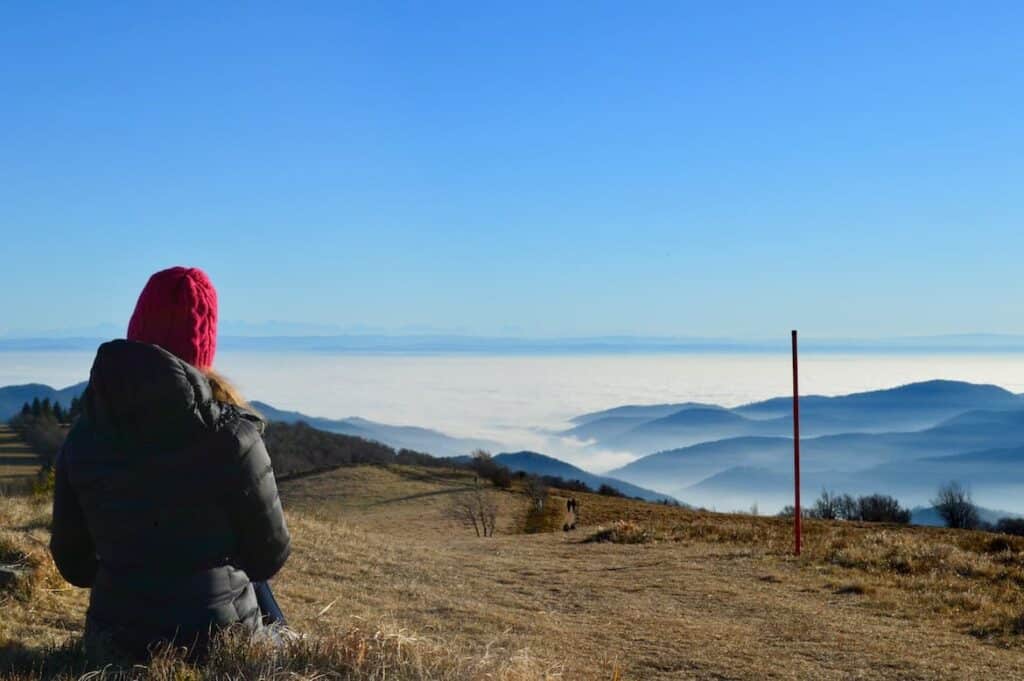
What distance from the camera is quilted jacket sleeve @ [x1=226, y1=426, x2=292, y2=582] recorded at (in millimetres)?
3969

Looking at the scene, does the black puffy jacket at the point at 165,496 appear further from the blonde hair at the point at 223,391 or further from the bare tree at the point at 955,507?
the bare tree at the point at 955,507

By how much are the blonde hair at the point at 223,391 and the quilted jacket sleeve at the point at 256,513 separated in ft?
0.86

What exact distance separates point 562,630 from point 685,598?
8.17ft

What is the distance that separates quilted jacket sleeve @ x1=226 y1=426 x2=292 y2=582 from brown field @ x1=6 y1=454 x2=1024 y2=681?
15.2 inches

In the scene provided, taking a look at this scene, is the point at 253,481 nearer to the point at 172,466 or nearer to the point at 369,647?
the point at 172,466

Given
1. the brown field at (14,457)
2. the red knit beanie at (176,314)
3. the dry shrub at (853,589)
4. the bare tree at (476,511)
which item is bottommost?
the bare tree at (476,511)

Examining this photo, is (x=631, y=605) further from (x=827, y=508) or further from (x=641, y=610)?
(x=827, y=508)

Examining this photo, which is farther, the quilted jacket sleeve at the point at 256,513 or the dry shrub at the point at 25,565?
the dry shrub at the point at 25,565

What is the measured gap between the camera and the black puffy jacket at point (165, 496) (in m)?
3.88

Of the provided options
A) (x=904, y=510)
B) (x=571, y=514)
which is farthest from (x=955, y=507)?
(x=571, y=514)

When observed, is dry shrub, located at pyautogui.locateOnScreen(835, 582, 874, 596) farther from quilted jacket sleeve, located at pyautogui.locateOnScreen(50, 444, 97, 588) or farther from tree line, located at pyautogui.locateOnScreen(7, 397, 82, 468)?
Answer: tree line, located at pyautogui.locateOnScreen(7, 397, 82, 468)

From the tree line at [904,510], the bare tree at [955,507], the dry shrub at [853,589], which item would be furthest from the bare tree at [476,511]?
the dry shrub at [853,589]

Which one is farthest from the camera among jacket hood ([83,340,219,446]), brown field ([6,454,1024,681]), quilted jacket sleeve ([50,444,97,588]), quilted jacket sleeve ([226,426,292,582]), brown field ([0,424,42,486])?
brown field ([0,424,42,486])

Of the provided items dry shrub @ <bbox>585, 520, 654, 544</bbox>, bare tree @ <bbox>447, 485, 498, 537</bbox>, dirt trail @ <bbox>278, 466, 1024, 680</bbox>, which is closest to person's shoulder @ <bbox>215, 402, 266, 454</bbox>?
dirt trail @ <bbox>278, 466, 1024, 680</bbox>
